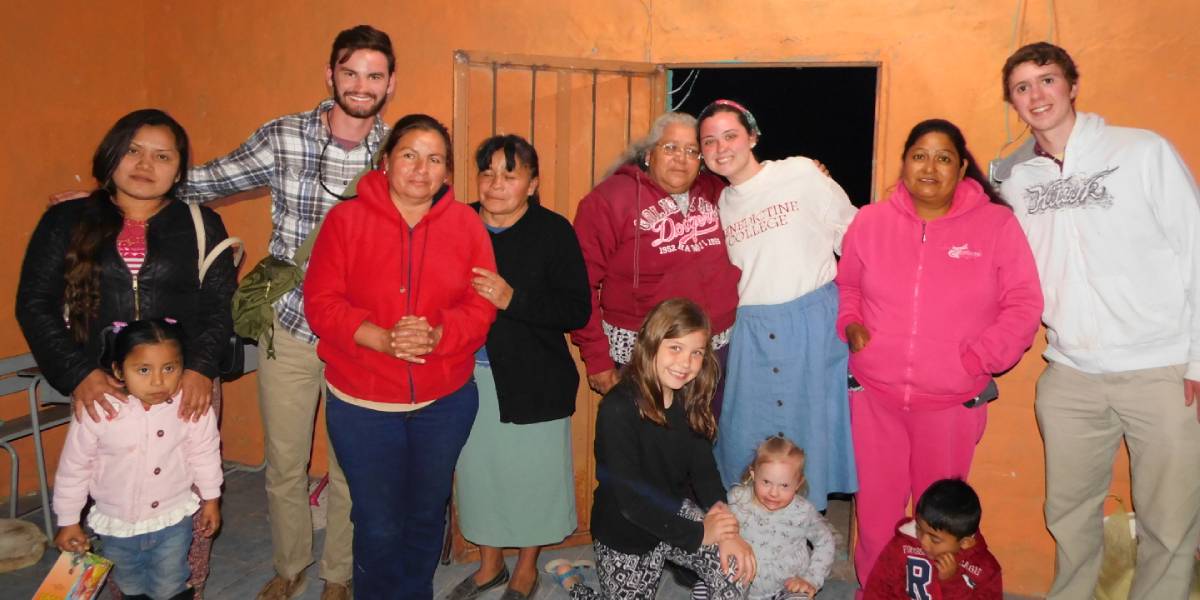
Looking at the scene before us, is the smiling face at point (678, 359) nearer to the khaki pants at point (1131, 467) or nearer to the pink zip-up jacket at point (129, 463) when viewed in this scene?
the khaki pants at point (1131, 467)

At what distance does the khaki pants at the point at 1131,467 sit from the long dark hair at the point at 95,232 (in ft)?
10.5

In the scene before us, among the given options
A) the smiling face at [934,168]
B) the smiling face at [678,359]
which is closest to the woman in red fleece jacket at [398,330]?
the smiling face at [678,359]

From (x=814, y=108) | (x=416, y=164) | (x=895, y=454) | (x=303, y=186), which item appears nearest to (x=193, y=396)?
(x=303, y=186)

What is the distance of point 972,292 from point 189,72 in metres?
3.92

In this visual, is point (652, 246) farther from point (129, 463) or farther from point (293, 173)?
point (129, 463)

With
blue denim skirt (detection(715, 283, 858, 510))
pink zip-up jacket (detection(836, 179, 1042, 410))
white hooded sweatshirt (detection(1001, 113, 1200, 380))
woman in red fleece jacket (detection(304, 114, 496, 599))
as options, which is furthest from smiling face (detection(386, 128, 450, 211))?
white hooded sweatshirt (detection(1001, 113, 1200, 380))

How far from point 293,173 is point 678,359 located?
153cm

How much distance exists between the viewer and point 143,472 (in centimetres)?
273

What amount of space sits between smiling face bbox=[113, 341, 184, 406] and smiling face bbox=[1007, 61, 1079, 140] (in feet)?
9.49

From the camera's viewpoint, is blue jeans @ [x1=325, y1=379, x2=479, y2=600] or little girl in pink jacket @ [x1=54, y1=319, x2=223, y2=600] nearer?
little girl in pink jacket @ [x1=54, y1=319, x2=223, y2=600]

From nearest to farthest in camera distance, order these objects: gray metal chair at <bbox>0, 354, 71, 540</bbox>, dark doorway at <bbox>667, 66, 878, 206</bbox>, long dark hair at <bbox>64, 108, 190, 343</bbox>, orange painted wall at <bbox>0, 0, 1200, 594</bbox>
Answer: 1. long dark hair at <bbox>64, 108, 190, 343</bbox>
2. orange painted wall at <bbox>0, 0, 1200, 594</bbox>
3. gray metal chair at <bbox>0, 354, 71, 540</bbox>
4. dark doorway at <bbox>667, 66, 878, 206</bbox>

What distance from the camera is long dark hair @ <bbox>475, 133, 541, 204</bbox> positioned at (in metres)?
3.06

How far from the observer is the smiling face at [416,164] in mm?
2689

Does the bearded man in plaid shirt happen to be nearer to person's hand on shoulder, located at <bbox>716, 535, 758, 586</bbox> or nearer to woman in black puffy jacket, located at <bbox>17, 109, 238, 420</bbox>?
woman in black puffy jacket, located at <bbox>17, 109, 238, 420</bbox>
